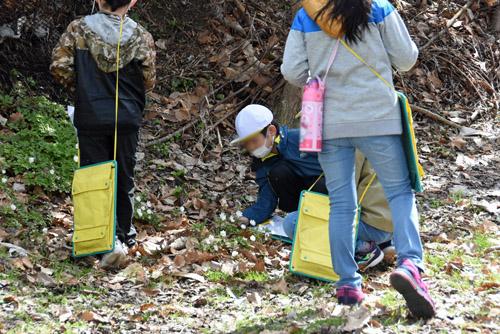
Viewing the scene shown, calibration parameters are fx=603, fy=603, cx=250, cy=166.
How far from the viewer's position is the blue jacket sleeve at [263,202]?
4891 millimetres

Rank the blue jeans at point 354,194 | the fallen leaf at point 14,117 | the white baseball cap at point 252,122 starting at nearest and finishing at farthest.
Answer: the blue jeans at point 354,194
the white baseball cap at point 252,122
the fallen leaf at point 14,117

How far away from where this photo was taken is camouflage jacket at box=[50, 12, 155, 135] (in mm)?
4289

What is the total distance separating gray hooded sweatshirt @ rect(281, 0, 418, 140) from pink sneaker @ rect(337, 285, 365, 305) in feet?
2.97

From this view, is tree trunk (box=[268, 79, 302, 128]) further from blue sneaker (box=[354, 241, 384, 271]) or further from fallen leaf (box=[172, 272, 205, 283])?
fallen leaf (box=[172, 272, 205, 283])

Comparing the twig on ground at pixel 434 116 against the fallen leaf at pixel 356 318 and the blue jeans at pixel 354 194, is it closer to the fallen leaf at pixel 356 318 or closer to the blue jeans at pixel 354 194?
the blue jeans at pixel 354 194

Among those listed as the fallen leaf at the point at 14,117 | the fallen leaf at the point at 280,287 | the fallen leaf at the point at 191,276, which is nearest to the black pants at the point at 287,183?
the fallen leaf at the point at 280,287

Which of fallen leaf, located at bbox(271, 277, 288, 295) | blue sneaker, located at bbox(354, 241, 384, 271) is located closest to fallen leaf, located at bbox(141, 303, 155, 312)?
fallen leaf, located at bbox(271, 277, 288, 295)

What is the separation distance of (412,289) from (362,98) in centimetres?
106

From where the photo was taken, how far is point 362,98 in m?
3.34

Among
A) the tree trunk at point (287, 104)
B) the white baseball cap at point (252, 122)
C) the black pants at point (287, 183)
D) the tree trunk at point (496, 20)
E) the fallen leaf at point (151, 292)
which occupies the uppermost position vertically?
the tree trunk at point (496, 20)

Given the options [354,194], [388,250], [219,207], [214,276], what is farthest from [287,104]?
[354,194]

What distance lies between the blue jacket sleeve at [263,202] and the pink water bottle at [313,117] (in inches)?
58.8

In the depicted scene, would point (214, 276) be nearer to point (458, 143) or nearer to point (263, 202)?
point (263, 202)

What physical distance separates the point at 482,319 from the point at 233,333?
136 cm
